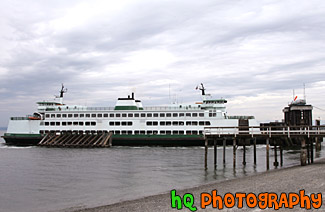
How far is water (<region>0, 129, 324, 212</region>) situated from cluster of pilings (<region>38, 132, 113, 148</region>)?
12.5 metres

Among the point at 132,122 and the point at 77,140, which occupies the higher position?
the point at 132,122

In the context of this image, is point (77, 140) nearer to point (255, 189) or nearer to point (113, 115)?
point (113, 115)

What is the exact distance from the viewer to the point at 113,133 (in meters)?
47.5

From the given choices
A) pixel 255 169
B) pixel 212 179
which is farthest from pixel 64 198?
pixel 255 169

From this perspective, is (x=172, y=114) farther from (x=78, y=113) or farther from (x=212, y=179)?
(x=212, y=179)

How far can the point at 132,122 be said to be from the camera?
47.1 meters

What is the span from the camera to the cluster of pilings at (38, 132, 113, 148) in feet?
144

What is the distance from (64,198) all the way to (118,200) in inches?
118

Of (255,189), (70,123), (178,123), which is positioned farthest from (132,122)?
(255,189)

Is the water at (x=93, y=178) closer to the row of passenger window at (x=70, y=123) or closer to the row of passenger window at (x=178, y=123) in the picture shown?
the row of passenger window at (x=178, y=123)

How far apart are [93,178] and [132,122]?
26.0m

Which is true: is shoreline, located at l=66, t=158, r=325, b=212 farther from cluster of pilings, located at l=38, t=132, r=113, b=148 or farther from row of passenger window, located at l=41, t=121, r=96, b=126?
row of passenger window, located at l=41, t=121, r=96, b=126

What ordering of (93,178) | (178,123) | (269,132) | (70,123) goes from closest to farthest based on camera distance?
(93,178) < (269,132) < (178,123) < (70,123)

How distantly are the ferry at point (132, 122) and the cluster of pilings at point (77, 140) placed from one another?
3.22 feet
